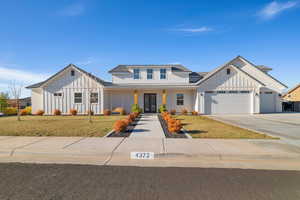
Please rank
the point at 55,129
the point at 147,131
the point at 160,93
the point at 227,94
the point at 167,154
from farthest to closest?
the point at 160,93 → the point at 227,94 → the point at 55,129 → the point at 147,131 → the point at 167,154

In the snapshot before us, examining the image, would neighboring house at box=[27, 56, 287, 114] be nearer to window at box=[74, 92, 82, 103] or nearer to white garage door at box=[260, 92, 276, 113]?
window at box=[74, 92, 82, 103]

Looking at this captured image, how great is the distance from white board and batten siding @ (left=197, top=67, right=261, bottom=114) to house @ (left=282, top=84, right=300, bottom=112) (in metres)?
11.0

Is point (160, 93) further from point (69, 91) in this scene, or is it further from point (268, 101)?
point (268, 101)

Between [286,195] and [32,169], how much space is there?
5.32 m

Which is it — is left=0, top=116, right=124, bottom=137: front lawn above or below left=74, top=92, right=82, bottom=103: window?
below

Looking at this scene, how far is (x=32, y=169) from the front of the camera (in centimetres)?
346

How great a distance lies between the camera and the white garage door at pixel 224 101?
16.0 meters

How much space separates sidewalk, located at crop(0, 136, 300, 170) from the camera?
3.89 metres

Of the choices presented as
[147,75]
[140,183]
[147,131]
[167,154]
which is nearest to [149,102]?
[147,75]

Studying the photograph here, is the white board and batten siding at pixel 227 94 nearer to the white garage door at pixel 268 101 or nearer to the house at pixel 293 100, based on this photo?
the white garage door at pixel 268 101

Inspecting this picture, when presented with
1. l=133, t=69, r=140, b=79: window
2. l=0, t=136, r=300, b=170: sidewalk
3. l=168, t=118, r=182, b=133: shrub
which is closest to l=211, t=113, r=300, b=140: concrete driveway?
l=0, t=136, r=300, b=170: sidewalk

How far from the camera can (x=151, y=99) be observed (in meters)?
17.6

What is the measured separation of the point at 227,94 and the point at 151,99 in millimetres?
8623

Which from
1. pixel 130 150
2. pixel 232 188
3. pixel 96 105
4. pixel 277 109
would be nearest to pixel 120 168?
pixel 130 150
